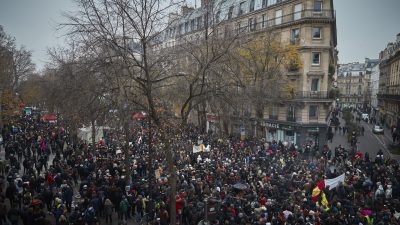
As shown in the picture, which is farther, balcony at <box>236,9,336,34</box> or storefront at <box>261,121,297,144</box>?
storefront at <box>261,121,297,144</box>

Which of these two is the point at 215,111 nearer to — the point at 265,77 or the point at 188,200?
the point at 188,200

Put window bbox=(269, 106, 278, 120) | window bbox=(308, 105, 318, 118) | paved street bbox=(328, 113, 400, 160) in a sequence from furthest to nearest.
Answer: window bbox=(269, 106, 278, 120), window bbox=(308, 105, 318, 118), paved street bbox=(328, 113, 400, 160)

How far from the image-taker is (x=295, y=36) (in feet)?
118

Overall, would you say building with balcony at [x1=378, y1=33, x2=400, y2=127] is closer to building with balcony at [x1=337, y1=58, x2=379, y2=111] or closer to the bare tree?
the bare tree

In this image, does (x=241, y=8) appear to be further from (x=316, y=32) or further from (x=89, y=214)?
(x=89, y=214)

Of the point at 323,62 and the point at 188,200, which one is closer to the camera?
the point at 188,200

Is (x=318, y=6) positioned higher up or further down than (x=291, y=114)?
higher up

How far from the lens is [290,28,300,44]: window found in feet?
117

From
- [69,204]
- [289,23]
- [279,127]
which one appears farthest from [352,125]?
[69,204]

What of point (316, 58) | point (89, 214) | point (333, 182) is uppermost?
point (316, 58)

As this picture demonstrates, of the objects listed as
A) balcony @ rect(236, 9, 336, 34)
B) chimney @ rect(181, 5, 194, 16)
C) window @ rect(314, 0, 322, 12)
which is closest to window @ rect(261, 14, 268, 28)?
balcony @ rect(236, 9, 336, 34)

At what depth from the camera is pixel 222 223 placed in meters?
12.7

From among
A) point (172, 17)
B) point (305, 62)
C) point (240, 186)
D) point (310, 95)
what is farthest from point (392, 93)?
point (172, 17)

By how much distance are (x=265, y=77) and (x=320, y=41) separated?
978 cm
